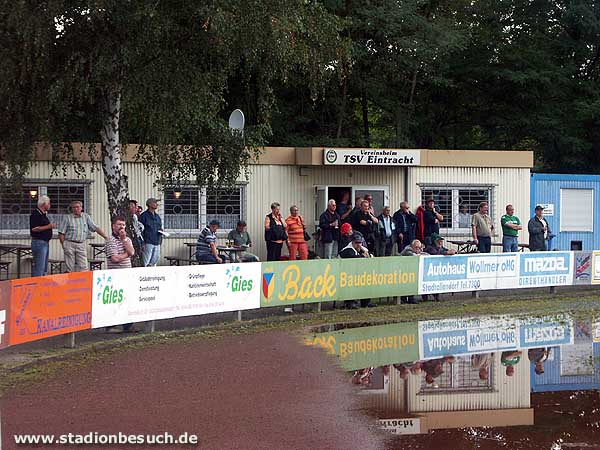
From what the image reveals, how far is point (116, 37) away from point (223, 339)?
5626mm

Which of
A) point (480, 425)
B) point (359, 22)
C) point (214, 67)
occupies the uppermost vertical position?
point (359, 22)

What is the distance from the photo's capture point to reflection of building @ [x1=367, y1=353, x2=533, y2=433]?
1043cm

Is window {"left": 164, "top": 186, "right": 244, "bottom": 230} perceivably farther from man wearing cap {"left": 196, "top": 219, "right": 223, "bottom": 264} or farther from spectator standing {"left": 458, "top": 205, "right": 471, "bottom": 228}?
spectator standing {"left": 458, "top": 205, "right": 471, "bottom": 228}

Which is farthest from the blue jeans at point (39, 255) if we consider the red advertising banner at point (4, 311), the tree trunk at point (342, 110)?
the tree trunk at point (342, 110)

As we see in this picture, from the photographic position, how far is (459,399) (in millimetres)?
11438

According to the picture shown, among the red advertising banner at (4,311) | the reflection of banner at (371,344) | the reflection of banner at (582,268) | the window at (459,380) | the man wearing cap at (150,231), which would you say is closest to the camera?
the window at (459,380)

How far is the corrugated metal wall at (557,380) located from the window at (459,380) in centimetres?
59

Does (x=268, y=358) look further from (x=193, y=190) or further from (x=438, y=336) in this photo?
(x=193, y=190)

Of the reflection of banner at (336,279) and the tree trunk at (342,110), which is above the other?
the tree trunk at (342,110)

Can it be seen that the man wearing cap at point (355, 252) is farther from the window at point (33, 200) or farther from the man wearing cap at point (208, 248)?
the window at point (33, 200)

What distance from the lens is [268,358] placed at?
46.4ft

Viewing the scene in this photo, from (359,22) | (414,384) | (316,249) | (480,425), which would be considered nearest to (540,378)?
(414,384)

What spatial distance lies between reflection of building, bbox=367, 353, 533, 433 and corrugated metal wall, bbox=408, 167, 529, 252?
13.4 m

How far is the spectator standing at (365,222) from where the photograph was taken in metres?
22.6
